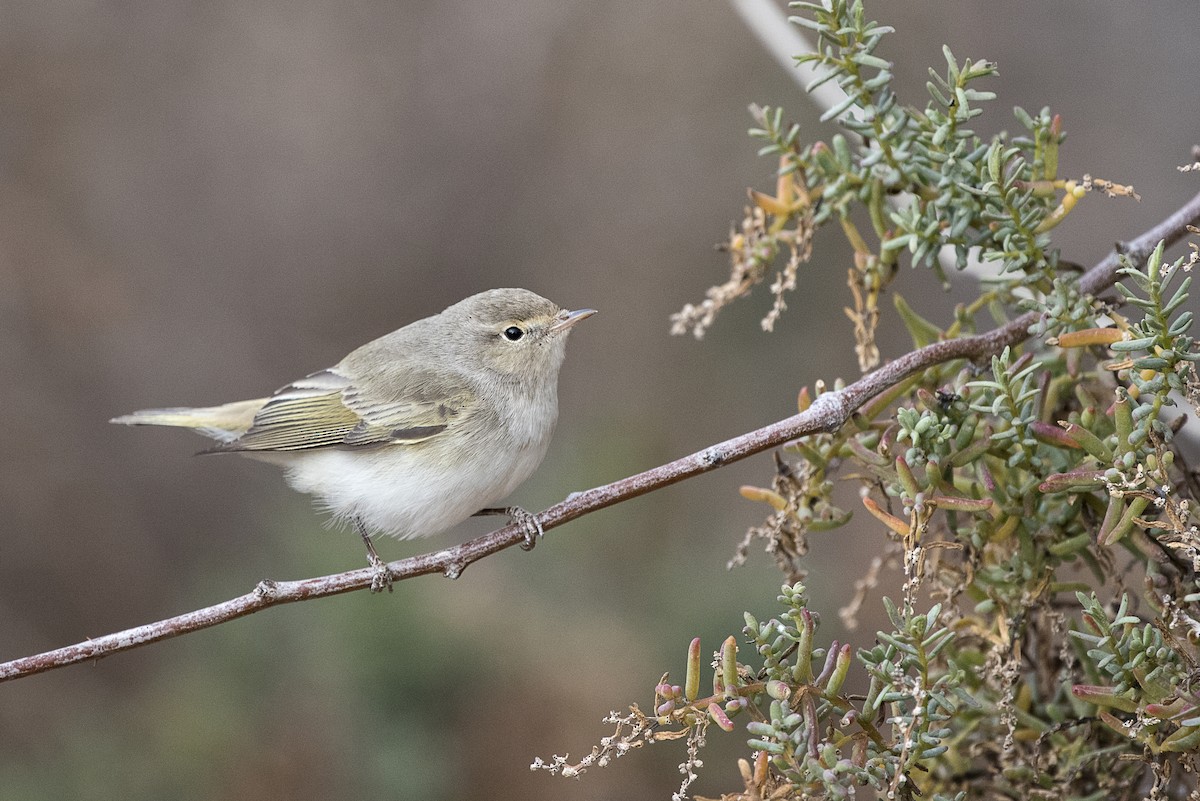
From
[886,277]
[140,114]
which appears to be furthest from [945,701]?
[140,114]

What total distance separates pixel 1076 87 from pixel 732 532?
10.6ft

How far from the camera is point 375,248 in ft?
24.3

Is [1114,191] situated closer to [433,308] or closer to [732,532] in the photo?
[732,532]

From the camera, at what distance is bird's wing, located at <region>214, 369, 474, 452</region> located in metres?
3.30

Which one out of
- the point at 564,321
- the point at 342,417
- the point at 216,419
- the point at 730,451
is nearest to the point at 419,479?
the point at 342,417

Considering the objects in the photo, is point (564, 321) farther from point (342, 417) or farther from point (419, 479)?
point (342, 417)

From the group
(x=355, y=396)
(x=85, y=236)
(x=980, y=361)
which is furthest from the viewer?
(x=85, y=236)

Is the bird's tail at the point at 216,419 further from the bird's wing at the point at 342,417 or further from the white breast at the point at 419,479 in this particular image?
the white breast at the point at 419,479

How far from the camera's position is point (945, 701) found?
5.08 feet

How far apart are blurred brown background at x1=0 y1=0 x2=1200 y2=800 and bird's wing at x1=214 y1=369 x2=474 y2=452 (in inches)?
52.8

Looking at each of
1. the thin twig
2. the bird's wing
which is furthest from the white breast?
the thin twig

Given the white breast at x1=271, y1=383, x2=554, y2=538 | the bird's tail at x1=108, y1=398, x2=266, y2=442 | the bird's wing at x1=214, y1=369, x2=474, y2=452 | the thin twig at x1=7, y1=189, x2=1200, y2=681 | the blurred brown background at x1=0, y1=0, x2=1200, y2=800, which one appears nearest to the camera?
the thin twig at x1=7, y1=189, x2=1200, y2=681

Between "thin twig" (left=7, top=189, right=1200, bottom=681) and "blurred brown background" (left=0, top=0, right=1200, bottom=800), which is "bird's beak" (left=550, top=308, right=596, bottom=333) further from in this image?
"blurred brown background" (left=0, top=0, right=1200, bottom=800)

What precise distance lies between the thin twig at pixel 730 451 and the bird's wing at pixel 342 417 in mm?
1246
